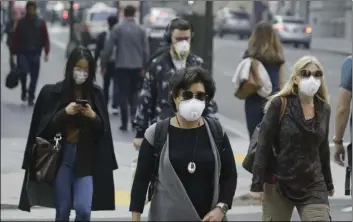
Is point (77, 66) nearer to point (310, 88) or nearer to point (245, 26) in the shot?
point (310, 88)

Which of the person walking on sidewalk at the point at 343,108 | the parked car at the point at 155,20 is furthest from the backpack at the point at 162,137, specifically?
the parked car at the point at 155,20

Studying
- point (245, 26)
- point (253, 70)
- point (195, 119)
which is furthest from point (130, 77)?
point (245, 26)

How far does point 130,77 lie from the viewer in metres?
13.8

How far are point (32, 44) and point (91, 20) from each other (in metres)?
15.9

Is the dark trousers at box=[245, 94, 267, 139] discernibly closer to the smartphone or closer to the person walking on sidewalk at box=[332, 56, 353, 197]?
the person walking on sidewalk at box=[332, 56, 353, 197]

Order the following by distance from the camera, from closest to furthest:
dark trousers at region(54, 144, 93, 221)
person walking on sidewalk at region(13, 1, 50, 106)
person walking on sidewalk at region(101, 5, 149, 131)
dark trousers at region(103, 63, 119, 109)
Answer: dark trousers at region(54, 144, 93, 221) < person walking on sidewalk at region(101, 5, 149, 131) < dark trousers at region(103, 63, 119, 109) < person walking on sidewalk at region(13, 1, 50, 106)

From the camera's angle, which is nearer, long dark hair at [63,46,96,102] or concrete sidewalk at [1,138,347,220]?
long dark hair at [63,46,96,102]

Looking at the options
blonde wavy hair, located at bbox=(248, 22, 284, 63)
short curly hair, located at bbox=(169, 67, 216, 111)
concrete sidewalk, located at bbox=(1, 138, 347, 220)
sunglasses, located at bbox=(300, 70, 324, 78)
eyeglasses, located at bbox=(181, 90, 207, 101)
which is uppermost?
short curly hair, located at bbox=(169, 67, 216, 111)

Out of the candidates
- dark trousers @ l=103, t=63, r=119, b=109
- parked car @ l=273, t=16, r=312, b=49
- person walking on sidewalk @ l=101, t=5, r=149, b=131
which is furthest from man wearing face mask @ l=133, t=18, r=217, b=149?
parked car @ l=273, t=16, r=312, b=49

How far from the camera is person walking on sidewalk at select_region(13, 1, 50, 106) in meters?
15.3

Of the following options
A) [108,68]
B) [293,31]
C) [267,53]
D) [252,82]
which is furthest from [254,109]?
[293,31]

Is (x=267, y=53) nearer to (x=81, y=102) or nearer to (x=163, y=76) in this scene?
(x=163, y=76)

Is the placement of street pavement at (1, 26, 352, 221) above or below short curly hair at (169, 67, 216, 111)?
below

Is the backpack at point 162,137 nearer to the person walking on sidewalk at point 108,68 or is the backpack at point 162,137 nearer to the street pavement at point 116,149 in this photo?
the street pavement at point 116,149
